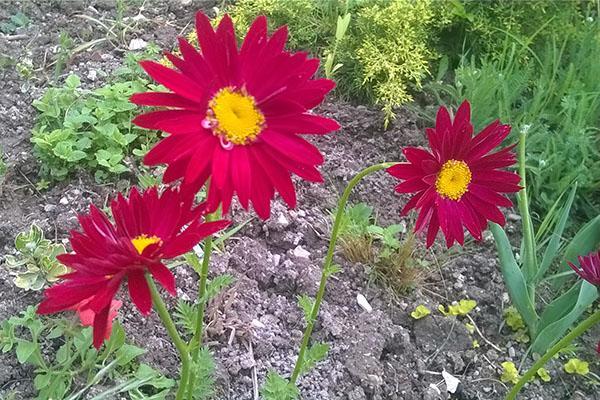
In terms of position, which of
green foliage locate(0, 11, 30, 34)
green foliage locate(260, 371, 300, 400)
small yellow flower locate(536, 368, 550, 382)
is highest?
green foliage locate(0, 11, 30, 34)

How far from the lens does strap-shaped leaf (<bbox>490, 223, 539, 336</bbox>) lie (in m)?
1.66

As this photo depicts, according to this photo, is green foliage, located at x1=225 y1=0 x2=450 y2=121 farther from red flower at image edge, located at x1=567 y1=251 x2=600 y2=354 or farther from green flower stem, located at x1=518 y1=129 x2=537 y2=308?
red flower at image edge, located at x1=567 y1=251 x2=600 y2=354

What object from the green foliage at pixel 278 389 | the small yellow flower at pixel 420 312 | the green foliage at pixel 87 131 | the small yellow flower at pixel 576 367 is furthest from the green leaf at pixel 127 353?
the small yellow flower at pixel 576 367

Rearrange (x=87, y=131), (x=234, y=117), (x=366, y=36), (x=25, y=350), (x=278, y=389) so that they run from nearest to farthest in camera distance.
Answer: (x=234, y=117) → (x=278, y=389) → (x=25, y=350) → (x=87, y=131) → (x=366, y=36)

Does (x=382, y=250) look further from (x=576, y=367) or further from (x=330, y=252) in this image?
(x=330, y=252)

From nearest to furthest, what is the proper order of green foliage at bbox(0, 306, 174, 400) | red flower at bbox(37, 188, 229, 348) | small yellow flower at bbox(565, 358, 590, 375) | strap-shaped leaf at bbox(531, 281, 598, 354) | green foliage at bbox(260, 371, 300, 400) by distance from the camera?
red flower at bbox(37, 188, 229, 348) < green foliage at bbox(260, 371, 300, 400) < green foliage at bbox(0, 306, 174, 400) < strap-shaped leaf at bbox(531, 281, 598, 354) < small yellow flower at bbox(565, 358, 590, 375)

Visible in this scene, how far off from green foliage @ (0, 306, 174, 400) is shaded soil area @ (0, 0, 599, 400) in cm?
6

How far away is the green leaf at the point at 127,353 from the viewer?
4.80 ft

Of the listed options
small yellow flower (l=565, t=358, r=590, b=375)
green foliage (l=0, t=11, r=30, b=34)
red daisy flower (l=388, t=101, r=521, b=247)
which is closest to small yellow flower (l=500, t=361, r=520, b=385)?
small yellow flower (l=565, t=358, r=590, b=375)

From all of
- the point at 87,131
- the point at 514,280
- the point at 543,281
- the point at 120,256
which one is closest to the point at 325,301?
the point at 514,280

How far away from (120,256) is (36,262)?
78cm

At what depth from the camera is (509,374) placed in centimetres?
168

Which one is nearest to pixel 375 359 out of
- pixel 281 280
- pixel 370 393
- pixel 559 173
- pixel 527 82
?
pixel 370 393

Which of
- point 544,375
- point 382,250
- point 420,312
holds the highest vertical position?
point 382,250
